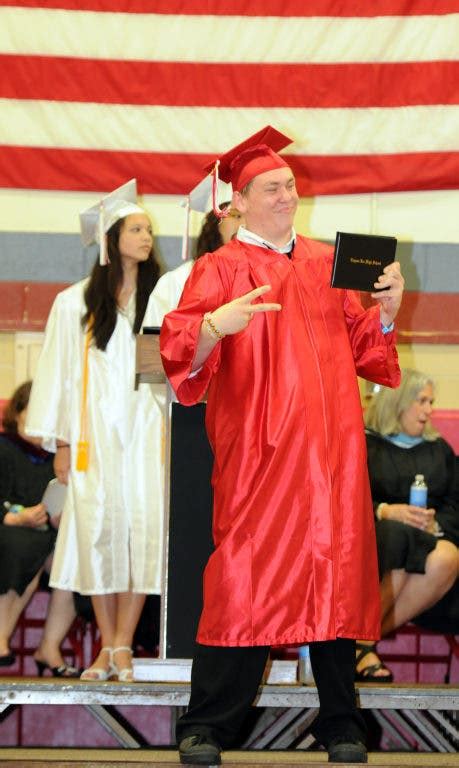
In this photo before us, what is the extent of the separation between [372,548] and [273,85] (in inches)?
124

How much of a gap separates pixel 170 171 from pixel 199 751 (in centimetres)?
329

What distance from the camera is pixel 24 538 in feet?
16.0

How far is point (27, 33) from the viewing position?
5719mm

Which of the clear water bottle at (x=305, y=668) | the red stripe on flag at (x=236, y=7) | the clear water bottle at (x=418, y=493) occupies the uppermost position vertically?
the red stripe on flag at (x=236, y=7)

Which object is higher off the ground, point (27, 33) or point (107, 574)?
point (27, 33)

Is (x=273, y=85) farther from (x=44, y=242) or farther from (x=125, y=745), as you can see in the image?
(x=125, y=745)

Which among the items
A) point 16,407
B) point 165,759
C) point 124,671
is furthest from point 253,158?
point 16,407

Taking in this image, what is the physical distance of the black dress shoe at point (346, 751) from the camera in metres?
3.07

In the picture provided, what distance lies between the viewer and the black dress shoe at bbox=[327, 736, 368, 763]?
3070mm

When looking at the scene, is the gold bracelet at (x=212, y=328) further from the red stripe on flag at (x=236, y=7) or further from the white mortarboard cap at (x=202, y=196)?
the red stripe on flag at (x=236, y=7)

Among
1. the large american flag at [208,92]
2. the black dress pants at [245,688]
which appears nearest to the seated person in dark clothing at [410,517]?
the large american flag at [208,92]

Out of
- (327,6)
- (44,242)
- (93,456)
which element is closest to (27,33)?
(44,242)

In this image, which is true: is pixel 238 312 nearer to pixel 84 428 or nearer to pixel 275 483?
pixel 275 483

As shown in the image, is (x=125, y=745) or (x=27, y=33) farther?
(x=27, y=33)
